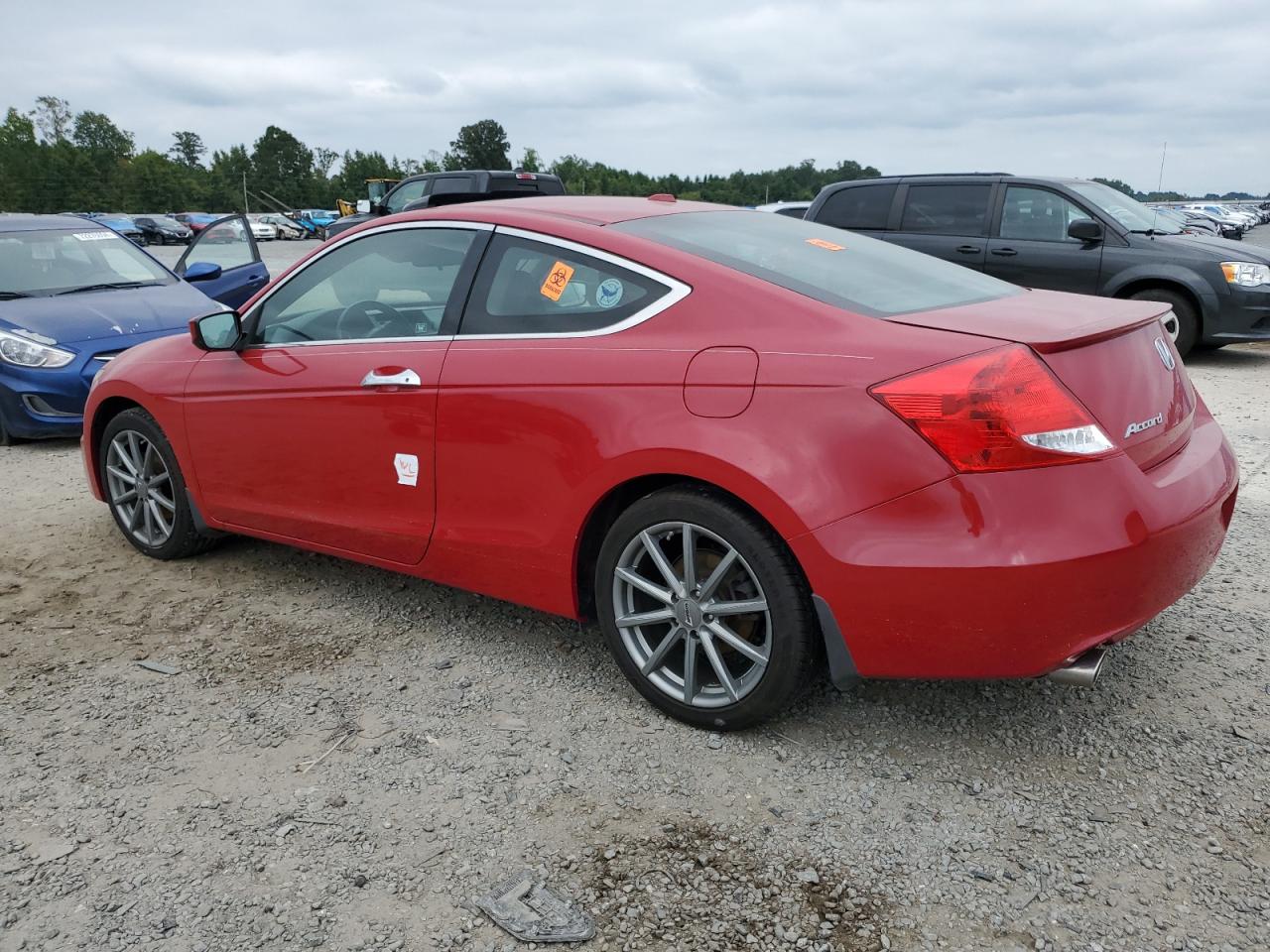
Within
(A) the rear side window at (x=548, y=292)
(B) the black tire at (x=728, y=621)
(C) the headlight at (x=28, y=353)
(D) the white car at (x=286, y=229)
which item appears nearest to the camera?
(B) the black tire at (x=728, y=621)

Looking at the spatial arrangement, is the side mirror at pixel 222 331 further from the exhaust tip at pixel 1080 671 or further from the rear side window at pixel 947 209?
the rear side window at pixel 947 209

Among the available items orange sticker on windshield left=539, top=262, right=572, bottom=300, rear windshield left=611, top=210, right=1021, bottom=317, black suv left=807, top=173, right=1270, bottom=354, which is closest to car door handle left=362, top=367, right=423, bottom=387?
orange sticker on windshield left=539, top=262, right=572, bottom=300

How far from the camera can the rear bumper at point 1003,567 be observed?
2438 millimetres

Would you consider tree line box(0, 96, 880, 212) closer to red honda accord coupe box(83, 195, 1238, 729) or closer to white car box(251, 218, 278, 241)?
white car box(251, 218, 278, 241)

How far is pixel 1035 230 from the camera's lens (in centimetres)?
977

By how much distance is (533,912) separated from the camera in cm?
230

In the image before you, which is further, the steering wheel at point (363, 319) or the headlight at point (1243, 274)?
the headlight at point (1243, 274)

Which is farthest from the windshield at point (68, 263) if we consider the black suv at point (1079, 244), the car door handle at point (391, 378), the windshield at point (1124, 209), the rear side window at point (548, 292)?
the windshield at point (1124, 209)

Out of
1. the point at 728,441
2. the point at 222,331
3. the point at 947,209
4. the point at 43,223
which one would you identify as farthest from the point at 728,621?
the point at 947,209

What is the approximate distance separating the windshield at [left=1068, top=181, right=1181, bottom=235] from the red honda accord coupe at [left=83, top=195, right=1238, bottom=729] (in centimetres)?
710

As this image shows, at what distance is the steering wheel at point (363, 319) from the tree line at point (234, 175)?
54076mm

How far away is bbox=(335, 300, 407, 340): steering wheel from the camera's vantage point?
3666 mm

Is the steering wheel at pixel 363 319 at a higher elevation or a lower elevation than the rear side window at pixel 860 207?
lower

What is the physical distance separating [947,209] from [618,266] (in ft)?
26.2
